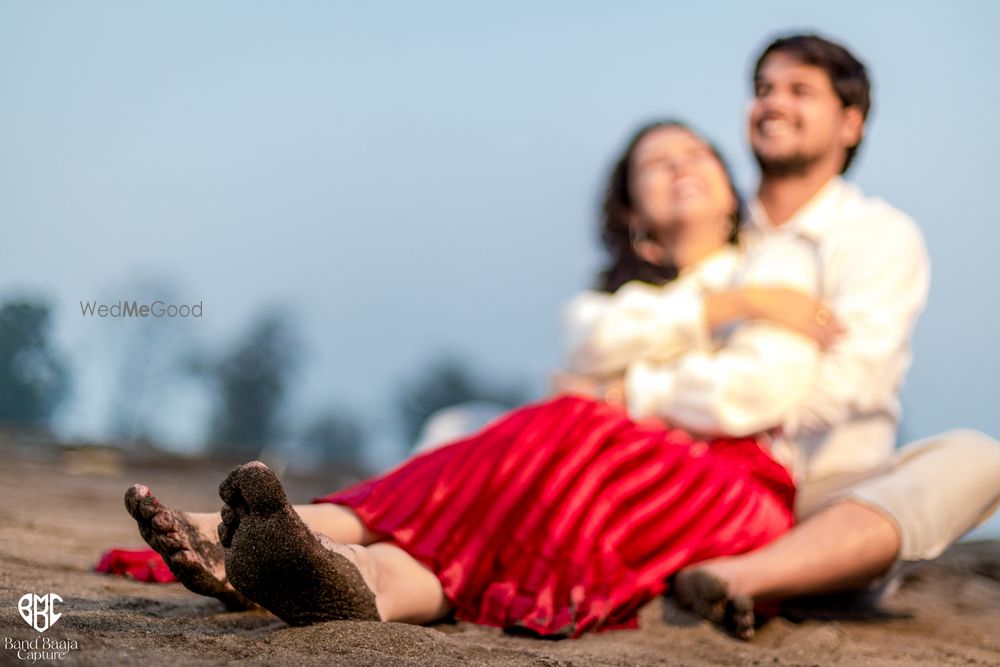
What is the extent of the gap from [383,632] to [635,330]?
1.12 metres

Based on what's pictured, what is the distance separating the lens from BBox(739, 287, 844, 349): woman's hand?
7.00ft

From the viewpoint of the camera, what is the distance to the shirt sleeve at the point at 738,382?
210 cm

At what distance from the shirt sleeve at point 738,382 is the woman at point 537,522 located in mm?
59

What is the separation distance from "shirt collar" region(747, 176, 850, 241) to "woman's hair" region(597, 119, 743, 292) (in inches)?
3.6

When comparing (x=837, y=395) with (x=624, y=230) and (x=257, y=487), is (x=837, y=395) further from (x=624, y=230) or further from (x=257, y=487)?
(x=257, y=487)

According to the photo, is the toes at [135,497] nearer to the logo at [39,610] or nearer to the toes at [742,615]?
the logo at [39,610]

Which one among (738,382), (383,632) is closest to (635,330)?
(738,382)

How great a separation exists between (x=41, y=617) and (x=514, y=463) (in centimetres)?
91

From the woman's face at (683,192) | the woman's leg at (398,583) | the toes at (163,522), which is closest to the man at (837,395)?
the woman's face at (683,192)

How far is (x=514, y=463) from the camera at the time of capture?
1.91 metres

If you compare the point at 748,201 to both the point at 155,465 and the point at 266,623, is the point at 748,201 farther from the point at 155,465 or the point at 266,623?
the point at 155,465

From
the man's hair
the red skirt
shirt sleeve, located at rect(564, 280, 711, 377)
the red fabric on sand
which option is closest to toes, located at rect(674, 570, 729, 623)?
the red skirt

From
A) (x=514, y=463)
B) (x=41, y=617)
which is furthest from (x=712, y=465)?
(x=41, y=617)

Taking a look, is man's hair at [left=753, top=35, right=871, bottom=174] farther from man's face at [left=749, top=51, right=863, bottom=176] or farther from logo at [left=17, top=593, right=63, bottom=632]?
logo at [left=17, top=593, right=63, bottom=632]
